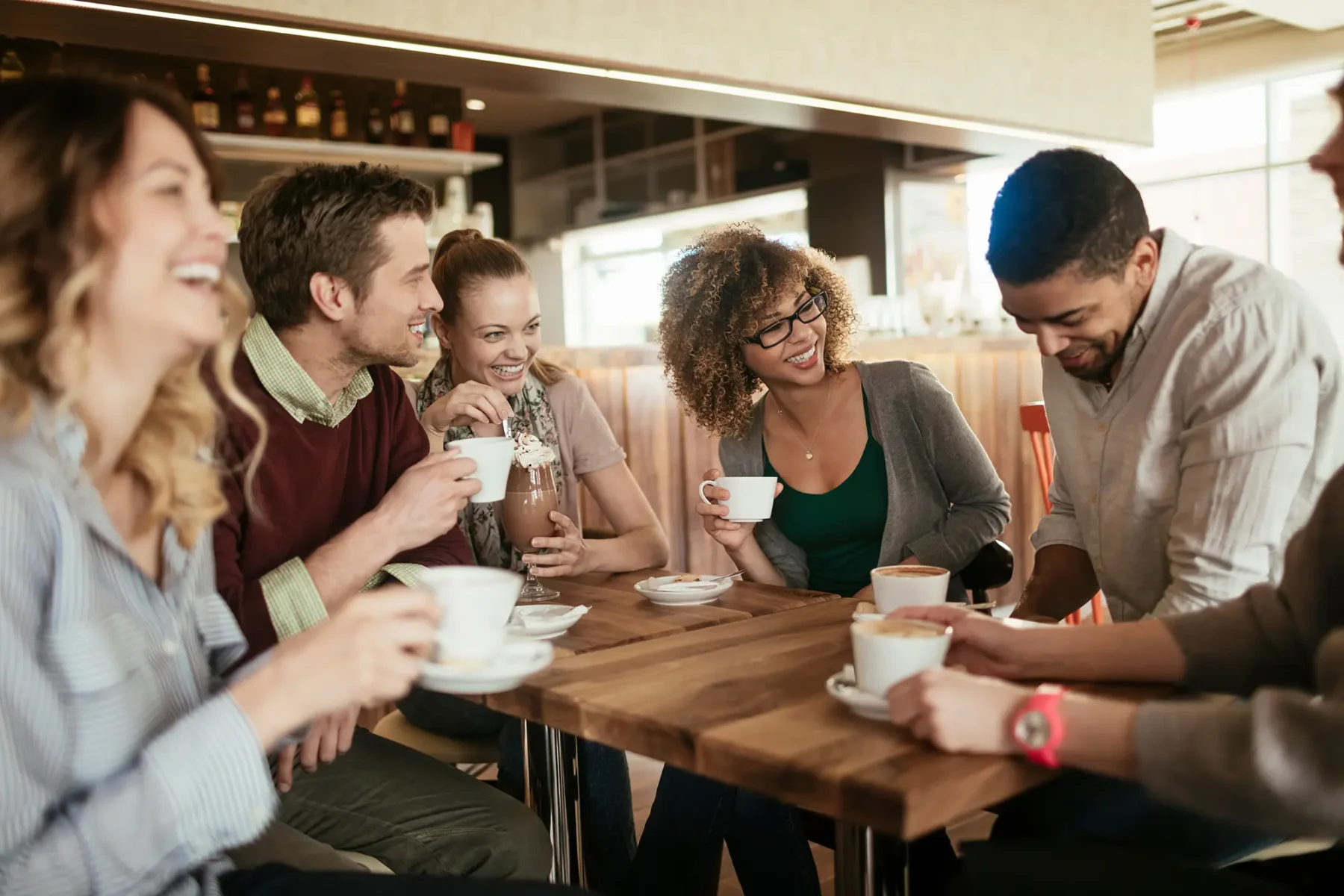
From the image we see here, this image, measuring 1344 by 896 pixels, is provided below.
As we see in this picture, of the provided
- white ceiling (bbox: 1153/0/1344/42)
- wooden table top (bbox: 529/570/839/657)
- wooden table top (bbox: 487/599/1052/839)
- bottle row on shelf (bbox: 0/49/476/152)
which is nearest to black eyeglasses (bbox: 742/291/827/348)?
wooden table top (bbox: 529/570/839/657)

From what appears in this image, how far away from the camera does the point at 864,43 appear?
12.8ft

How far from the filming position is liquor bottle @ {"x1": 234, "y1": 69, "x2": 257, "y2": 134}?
5.63m

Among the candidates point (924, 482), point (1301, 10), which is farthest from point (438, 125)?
point (924, 482)

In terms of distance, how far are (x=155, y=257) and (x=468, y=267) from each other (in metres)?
1.29

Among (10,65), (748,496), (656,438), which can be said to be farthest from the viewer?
(10,65)

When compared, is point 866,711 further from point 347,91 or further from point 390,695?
point 347,91

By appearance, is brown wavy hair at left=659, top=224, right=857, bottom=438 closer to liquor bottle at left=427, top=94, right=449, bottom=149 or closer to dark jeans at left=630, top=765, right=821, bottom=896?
dark jeans at left=630, top=765, right=821, bottom=896

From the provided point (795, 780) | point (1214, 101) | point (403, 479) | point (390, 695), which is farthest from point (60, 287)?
point (1214, 101)

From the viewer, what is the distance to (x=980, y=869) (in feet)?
3.55

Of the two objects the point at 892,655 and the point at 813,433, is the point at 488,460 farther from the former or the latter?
the point at 813,433

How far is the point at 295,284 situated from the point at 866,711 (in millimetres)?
1166

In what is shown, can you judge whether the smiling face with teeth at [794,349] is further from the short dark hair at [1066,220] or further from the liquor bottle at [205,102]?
the liquor bottle at [205,102]

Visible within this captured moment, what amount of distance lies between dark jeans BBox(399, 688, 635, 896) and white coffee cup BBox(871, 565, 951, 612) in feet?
2.44

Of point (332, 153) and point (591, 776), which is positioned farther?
point (332, 153)
